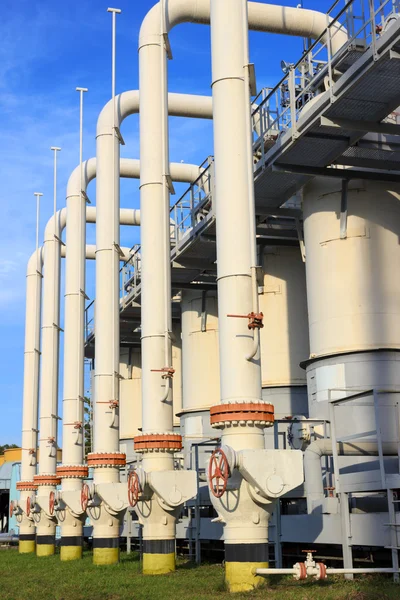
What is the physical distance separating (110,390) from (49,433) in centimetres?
941

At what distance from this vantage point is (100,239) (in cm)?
2573

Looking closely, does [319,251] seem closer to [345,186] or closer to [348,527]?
[345,186]

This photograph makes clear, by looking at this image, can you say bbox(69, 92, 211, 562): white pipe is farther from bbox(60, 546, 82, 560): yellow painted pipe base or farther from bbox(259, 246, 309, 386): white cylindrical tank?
bbox(259, 246, 309, 386): white cylindrical tank

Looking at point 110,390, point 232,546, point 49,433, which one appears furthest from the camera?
point 49,433

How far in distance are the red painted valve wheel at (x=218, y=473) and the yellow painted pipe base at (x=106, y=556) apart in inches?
381

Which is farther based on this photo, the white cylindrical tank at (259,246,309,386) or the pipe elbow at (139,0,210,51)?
the white cylindrical tank at (259,246,309,386)

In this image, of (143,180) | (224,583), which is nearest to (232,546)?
(224,583)

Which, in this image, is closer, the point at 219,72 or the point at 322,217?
the point at 219,72

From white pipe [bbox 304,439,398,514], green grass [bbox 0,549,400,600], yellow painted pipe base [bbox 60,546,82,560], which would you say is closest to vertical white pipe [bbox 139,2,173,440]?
green grass [bbox 0,549,400,600]

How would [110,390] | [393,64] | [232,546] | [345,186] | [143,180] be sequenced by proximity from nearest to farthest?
Result: [232,546] < [393,64] < [345,186] < [143,180] < [110,390]

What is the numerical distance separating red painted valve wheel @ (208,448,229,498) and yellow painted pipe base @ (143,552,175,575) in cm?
526

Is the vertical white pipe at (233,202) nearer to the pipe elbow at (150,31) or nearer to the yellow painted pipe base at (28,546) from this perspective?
the pipe elbow at (150,31)

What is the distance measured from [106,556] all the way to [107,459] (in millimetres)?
2633

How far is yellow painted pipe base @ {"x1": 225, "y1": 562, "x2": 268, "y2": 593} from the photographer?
13805mm
